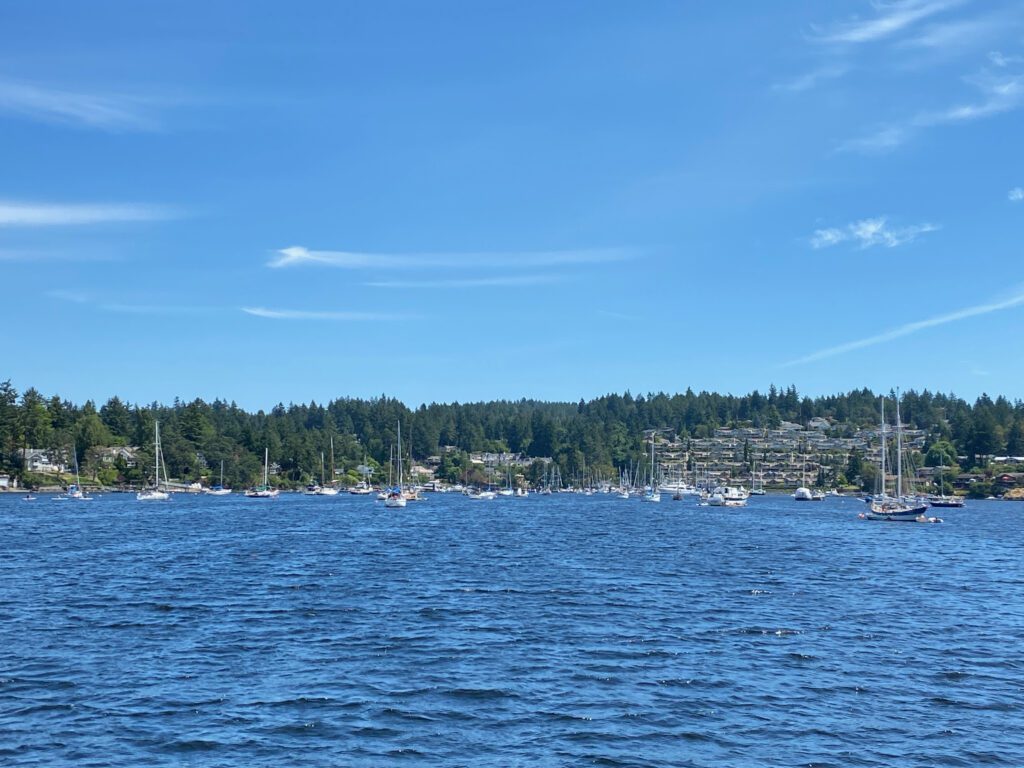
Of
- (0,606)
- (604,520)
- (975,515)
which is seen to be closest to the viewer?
(0,606)

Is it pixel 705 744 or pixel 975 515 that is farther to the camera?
pixel 975 515

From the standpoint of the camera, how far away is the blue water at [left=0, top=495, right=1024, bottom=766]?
2380cm

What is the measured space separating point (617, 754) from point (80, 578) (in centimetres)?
4213

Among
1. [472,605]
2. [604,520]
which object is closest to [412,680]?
[472,605]

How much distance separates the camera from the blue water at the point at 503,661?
2380 centimetres

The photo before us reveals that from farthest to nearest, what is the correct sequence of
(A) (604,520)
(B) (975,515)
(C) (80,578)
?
(B) (975,515) < (A) (604,520) < (C) (80,578)

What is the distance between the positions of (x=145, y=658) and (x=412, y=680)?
980 centimetres

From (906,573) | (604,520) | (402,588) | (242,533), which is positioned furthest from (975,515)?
(402,588)

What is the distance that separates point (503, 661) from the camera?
1292 inches

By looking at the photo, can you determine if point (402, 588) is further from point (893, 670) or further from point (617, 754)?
point (617, 754)

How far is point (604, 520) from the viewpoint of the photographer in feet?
445

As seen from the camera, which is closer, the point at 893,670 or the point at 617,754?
the point at 617,754

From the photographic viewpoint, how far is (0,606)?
44.2 meters

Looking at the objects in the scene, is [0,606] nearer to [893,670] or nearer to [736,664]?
[736,664]
